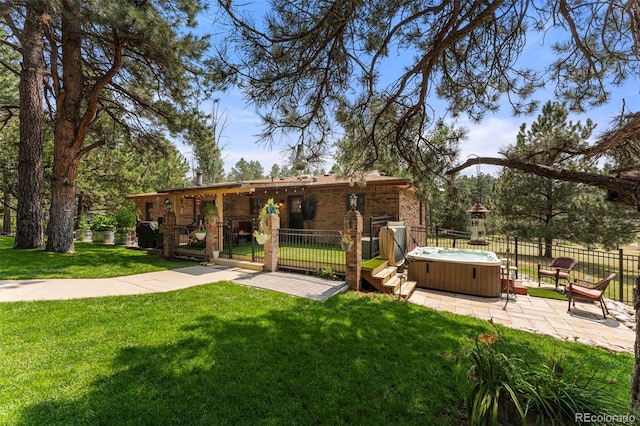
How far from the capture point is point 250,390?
263 centimetres

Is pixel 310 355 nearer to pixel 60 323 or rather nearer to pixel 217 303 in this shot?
pixel 217 303

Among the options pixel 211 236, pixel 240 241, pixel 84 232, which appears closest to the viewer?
pixel 211 236

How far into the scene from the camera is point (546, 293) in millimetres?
7496

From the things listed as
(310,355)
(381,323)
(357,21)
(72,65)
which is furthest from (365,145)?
(72,65)

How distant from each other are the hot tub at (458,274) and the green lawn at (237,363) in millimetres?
2432

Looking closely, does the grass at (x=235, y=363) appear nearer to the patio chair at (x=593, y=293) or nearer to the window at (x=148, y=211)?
the patio chair at (x=593, y=293)

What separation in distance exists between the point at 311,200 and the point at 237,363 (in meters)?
10.4

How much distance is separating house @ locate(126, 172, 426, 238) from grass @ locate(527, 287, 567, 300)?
4516mm

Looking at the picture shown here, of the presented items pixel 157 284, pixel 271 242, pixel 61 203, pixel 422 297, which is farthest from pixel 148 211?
pixel 422 297

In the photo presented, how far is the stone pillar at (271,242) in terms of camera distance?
7738mm

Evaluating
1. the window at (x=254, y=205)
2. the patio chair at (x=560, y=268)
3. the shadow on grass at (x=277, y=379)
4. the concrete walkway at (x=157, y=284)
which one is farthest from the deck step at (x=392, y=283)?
the window at (x=254, y=205)

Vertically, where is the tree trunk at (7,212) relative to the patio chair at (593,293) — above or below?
above

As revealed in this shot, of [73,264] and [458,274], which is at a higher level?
[73,264]

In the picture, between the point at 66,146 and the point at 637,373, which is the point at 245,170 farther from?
the point at 637,373
